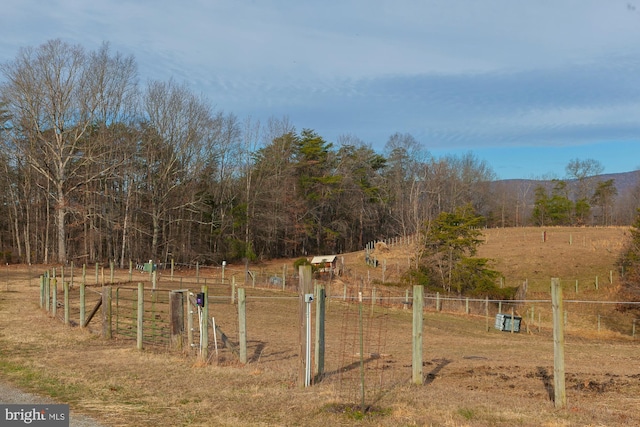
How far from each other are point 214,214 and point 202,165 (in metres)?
6.76

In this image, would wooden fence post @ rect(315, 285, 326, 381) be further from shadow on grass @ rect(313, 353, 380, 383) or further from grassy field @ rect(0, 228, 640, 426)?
grassy field @ rect(0, 228, 640, 426)

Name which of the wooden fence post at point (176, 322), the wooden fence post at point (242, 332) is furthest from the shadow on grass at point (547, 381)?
the wooden fence post at point (176, 322)

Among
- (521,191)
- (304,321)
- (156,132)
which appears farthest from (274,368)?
(521,191)

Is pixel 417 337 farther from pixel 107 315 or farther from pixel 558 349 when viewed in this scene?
pixel 107 315

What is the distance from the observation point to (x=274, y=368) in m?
10.8

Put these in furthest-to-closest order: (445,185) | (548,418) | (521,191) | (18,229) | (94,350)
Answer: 1. (521,191)
2. (445,185)
3. (18,229)
4. (94,350)
5. (548,418)

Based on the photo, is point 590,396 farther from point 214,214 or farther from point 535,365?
point 214,214

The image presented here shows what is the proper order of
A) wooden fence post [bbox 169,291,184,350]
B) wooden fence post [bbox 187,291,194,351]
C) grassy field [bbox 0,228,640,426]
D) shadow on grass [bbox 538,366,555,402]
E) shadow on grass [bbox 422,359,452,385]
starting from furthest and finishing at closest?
1. wooden fence post [bbox 169,291,184,350]
2. wooden fence post [bbox 187,291,194,351]
3. shadow on grass [bbox 422,359,452,385]
4. shadow on grass [bbox 538,366,555,402]
5. grassy field [bbox 0,228,640,426]

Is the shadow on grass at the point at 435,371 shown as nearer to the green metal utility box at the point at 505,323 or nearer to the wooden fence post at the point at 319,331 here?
the wooden fence post at the point at 319,331

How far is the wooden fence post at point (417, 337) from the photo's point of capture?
9.52 metres
